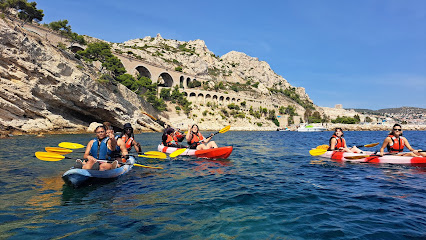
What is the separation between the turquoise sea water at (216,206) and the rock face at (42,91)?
53.7 feet

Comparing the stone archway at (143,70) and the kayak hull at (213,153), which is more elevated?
the stone archway at (143,70)

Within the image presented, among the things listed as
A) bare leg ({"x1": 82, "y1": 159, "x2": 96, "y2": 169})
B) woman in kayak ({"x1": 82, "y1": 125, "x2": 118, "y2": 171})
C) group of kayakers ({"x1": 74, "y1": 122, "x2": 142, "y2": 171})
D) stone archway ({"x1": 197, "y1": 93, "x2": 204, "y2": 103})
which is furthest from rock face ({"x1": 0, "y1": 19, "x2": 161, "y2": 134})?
stone archway ({"x1": 197, "y1": 93, "x2": 204, "y2": 103})

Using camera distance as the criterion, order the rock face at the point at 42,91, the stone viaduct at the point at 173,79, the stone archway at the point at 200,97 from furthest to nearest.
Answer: the stone archway at the point at 200,97
the stone viaduct at the point at 173,79
the rock face at the point at 42,91

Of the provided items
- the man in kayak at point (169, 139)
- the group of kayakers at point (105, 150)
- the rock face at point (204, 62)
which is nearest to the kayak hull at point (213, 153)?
the man in kayak at point (169, 139)

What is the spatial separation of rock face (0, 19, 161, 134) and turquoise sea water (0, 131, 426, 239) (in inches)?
644

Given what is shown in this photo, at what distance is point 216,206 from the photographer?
4461 mm

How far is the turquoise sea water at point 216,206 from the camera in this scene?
11.0 feet

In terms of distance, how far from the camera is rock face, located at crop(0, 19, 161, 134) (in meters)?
19.8

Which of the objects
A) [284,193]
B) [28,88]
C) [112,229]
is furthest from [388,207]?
[28,88]

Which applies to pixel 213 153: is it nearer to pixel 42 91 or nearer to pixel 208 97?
pixel 42 91

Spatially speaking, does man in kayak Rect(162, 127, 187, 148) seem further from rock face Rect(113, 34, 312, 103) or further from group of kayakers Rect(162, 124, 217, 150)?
rock face Rect(113, 34, 312, 103)

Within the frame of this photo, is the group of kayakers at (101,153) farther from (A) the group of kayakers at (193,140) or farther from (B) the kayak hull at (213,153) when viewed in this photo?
(A) the group of kayakers at (193,140)

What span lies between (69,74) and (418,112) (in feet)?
838

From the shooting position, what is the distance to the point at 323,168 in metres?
8.55
